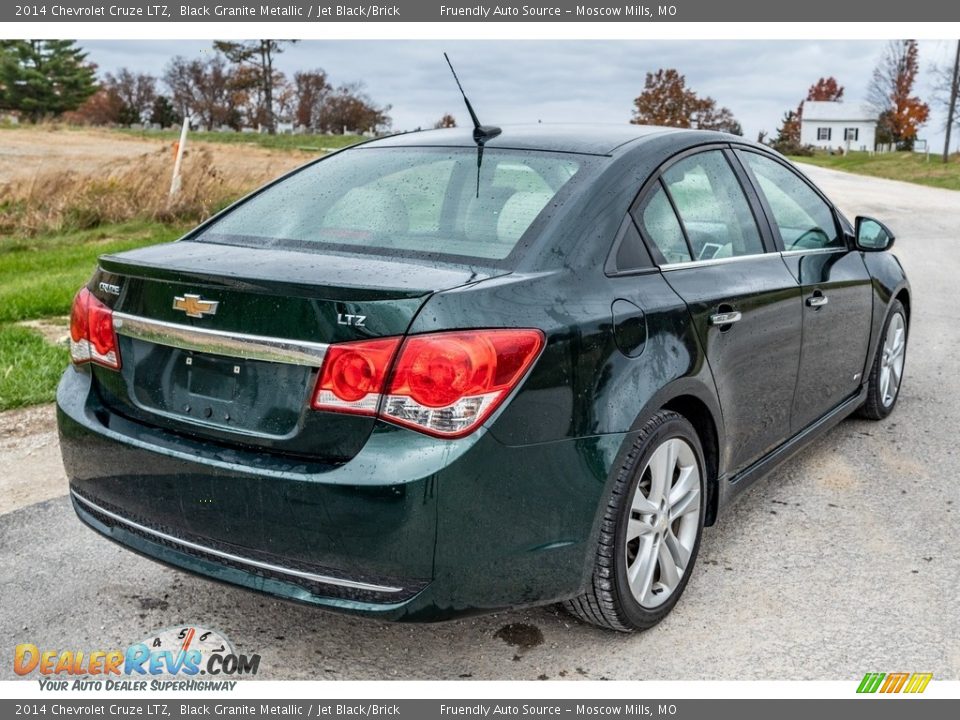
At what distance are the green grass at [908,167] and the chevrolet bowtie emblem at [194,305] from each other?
3582cm

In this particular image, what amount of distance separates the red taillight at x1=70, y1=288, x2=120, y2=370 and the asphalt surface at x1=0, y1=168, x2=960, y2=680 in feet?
2.69

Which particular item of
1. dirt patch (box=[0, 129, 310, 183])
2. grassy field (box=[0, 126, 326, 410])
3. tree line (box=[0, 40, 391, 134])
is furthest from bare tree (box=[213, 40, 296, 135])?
grassy field (box=[0, 126, 326, 410])

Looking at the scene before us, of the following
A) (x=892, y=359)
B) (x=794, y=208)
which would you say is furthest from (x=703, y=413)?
(x=892, y=359)

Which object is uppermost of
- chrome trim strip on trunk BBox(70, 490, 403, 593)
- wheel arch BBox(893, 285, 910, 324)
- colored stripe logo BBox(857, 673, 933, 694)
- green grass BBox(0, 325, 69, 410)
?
wheel arch BBox(893, 285, 910, 324)

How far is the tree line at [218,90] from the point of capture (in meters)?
62.4

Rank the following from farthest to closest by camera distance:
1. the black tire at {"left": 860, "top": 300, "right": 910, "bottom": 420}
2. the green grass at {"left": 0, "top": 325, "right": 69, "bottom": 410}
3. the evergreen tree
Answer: the evergreen tree → the green grass at {"left": 0, "top": 325, "right": 69, "bottom": 410} → the black tire at {"left": 860, "top": 300, "right": 910, "bottom": 420}

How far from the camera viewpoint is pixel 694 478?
10.5 feet

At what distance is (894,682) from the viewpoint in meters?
2.78

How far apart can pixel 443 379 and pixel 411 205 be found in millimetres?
971

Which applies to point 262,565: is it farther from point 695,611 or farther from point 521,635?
point 695,611

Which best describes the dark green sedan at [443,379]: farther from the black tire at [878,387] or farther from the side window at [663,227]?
the black tire at [878,387]

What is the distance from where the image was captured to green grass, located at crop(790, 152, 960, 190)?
37500mm

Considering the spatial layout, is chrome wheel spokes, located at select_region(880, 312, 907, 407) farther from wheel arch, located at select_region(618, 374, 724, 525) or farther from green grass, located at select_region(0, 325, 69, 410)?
green grass, located at select_region(0, 325, 69, 410)
